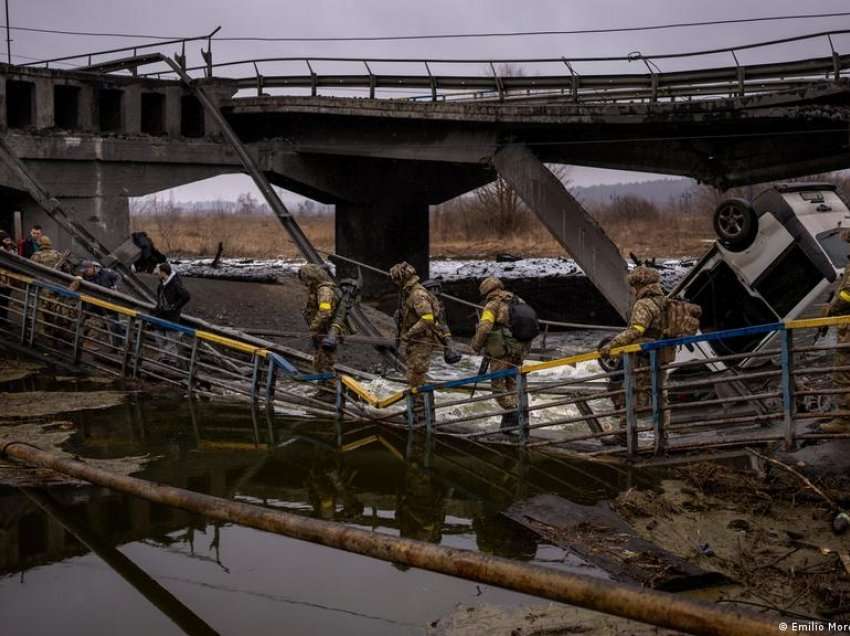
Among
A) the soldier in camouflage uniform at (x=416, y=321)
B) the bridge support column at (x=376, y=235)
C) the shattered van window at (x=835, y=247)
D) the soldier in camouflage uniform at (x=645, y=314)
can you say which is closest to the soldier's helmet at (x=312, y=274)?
the soldier in camouflage uniform at (x=416, y=321)

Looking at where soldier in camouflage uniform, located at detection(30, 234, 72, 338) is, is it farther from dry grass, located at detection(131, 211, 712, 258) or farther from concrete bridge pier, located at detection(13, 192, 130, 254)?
dry grass, located at detection(131, 211, 712, 258)

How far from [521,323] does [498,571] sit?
6.07 metres

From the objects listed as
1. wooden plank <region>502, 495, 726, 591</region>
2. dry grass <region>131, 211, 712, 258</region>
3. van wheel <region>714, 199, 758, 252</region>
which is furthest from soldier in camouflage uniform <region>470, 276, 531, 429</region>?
dry grass <region>131, 211, 712, 258</region>

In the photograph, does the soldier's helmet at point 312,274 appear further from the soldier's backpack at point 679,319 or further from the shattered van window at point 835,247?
the shattered van window at point 835,247

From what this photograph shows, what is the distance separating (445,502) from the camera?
7.95 metres

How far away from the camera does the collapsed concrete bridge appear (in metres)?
20.0

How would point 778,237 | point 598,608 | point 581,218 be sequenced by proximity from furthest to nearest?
point 581,218
point 778,237
point 598,608

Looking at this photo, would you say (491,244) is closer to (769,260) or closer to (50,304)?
(50,304)

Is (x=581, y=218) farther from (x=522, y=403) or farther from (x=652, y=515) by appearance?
(x=652, y=515)

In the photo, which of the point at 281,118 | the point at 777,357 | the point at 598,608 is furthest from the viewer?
the point at 281,118

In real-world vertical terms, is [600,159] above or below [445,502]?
above

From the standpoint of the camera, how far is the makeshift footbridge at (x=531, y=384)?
8.15 meters

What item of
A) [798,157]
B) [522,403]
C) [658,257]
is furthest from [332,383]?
[658,257]

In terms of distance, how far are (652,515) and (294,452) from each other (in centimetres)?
374
